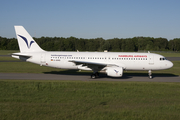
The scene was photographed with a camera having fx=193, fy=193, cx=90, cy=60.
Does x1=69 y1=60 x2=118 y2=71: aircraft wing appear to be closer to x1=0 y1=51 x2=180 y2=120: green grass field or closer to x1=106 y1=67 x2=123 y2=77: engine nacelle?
x1=106 y1=67 x2=123 y2=77: engine nacelle

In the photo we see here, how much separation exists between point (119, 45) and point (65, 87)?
10921cm

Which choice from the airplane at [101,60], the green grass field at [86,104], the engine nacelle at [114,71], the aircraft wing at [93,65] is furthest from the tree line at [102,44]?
the green grass field at [86,104]

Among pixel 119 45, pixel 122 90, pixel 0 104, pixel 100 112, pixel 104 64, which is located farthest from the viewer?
pixel 119 45

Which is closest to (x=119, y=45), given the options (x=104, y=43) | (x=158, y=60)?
(x=104, y=43)

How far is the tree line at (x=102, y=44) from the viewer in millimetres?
117500

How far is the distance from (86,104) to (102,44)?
114 m

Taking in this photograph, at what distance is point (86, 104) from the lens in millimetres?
11781

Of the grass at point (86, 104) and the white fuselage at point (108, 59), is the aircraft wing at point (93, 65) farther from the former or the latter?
the grass at point (86, 104)

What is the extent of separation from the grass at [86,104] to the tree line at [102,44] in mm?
100568

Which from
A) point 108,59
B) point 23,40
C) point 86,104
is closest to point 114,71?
point 108,59

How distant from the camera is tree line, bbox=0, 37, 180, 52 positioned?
→ 4626 inches

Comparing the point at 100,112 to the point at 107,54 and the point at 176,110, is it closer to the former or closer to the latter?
the point at 176,110

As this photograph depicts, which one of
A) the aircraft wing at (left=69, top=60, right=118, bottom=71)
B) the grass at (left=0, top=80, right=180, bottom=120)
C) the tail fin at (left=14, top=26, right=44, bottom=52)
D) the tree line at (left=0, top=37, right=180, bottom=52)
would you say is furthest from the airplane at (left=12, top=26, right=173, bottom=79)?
the tree line at (left=0, top=37, right=180, bottom=52)

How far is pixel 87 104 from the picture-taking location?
38.7 ft
